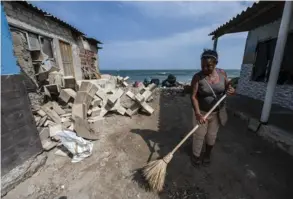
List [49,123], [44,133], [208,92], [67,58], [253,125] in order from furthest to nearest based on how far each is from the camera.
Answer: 1. [67,58]
2. [253,125]
3. [49,123]
4. [44,133]
5. [208,92]

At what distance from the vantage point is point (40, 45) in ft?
20.1

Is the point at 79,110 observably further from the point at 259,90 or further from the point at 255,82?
the point at 255,82

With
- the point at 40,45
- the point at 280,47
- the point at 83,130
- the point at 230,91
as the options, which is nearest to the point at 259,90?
the point at 280,47

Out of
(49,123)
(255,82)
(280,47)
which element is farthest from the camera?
(255,82)

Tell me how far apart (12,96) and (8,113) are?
247 millimetres

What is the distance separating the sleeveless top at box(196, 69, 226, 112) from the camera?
2.58 m

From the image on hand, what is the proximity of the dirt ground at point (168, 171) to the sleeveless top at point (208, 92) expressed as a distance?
1125 mm

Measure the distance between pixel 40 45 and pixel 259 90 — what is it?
8.83m

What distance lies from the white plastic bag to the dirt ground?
0.12 metres

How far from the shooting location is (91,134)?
Answer: 3.83 metres

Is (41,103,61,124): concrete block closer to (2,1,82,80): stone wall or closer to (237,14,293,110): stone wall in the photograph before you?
(2,1,82,80): stone wall

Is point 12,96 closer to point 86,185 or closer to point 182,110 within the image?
point 86,185

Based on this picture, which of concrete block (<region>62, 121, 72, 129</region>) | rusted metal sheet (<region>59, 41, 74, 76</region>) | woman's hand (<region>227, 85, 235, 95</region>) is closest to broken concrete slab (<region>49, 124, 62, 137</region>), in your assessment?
concrete block (<region>62, 121, 72, 129</region>)

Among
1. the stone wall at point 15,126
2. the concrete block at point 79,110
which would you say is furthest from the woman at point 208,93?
the concrete block at point 79,110
